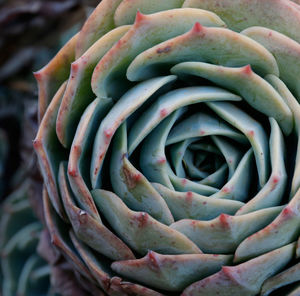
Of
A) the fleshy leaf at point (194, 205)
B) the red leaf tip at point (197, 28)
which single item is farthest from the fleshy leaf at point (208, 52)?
the fleshy leaf at point (194, 205)

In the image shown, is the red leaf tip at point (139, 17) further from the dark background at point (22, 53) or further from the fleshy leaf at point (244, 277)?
the dark background at point (22, 53)

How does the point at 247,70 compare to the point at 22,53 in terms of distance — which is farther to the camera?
the point at 22,53

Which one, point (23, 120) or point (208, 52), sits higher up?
point (208, 52)

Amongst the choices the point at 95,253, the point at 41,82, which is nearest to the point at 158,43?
the point at 41,82

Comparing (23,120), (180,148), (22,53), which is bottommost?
(23,120)

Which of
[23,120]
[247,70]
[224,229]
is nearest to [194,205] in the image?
[224,229]

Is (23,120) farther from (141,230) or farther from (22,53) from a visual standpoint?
(141,230)

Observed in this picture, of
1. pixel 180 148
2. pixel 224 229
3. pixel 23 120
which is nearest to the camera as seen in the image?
pixel 224 229

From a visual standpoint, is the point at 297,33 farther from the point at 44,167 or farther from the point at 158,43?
the point at 44,167

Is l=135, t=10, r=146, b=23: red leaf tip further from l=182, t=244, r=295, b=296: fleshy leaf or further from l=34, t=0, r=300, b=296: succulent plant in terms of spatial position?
l=182, t=244, r=295, b=296: fleshy leaf

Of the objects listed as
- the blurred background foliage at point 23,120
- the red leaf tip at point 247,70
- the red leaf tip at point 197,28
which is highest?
the red leaf tip at point 197,28

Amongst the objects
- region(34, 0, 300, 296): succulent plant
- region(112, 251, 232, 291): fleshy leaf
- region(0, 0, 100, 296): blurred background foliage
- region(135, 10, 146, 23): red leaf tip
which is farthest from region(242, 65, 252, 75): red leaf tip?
region(0, 0, 100, 296): blurred background foliage
